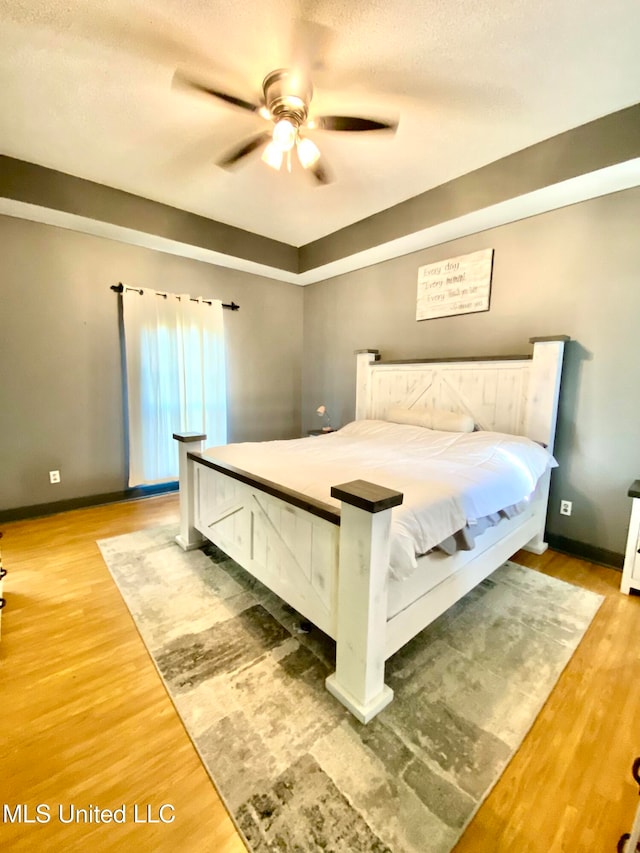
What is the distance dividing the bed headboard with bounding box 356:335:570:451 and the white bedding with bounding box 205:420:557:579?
26 cm

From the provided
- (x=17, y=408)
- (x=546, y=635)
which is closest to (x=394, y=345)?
(x=546, y=635)

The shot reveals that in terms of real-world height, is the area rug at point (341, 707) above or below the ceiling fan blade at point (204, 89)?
below

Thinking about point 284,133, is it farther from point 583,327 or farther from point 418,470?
point 583,327

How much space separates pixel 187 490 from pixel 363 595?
1.59 meters

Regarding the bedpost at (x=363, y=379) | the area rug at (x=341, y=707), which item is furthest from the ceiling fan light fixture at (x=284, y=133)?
the area rug at (x=341, y=707)

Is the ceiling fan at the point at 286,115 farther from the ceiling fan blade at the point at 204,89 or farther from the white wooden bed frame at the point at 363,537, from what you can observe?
the white wooden bed frame at the point at 363,537

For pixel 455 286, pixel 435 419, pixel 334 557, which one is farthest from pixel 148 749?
pixel 455 286

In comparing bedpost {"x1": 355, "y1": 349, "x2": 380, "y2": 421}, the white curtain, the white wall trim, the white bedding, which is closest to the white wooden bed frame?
the white bedding

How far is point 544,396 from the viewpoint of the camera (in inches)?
94.9

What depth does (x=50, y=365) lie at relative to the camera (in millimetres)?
2914

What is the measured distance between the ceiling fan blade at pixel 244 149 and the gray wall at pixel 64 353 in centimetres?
174

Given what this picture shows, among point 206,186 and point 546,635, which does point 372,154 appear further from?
point 546,635

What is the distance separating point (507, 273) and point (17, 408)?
404 cm

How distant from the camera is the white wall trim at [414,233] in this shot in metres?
2.12
